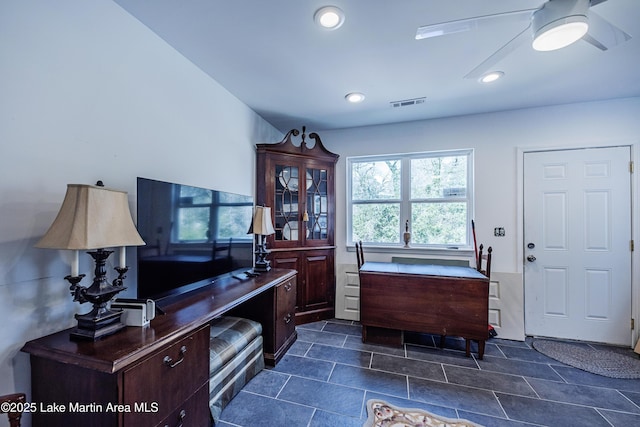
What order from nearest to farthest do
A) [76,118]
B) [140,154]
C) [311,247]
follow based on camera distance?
[76,118] → [140,154] → [311,247]

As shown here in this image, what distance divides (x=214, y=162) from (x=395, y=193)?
2.25m

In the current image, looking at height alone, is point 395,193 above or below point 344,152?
below

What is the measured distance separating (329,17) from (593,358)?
3.67 m

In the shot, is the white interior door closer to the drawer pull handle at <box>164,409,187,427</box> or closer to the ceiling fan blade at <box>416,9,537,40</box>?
the ceiling fan blade at <box>416,9,537,40</box>

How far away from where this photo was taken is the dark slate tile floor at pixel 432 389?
65.5 inches

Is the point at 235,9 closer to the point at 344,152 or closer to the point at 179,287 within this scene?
the point at 179,287

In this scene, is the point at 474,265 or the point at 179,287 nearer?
the point at 179,287

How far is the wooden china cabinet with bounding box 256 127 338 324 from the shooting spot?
3.03 m

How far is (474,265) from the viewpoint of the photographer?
3025 mm

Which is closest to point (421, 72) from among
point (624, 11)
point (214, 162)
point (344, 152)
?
point (624, 11)

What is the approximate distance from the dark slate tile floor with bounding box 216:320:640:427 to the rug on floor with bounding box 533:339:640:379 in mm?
98

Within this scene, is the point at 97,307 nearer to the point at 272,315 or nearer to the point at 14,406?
the point at 14,406

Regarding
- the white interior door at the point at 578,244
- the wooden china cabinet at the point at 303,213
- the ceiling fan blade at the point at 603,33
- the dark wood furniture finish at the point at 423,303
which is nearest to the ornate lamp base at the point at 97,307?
the wooden china cabinet at the point at 303,213

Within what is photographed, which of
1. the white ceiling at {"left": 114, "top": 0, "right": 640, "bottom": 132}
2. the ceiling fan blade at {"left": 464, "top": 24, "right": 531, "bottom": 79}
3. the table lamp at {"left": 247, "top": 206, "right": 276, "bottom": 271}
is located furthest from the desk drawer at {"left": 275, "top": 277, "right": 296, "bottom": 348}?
the ceiling fan blade at {"left": 464, "top": 24, "right": 531, "bottom": 79}
